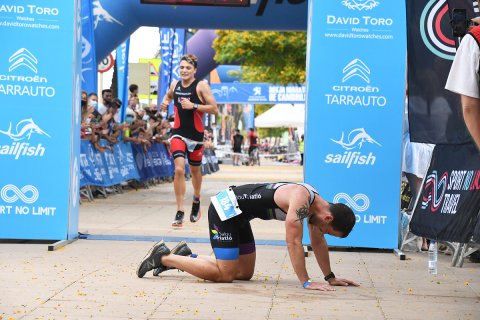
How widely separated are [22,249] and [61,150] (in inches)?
44.2

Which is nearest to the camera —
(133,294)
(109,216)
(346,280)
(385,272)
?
(133,294)

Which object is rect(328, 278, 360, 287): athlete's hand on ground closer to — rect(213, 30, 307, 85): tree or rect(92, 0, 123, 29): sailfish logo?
rect(92, 0, 123, 29): sailfish logo

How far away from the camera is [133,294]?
657cm

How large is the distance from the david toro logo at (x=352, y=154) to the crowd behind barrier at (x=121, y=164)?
7055mm

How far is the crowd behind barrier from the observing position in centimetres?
1631

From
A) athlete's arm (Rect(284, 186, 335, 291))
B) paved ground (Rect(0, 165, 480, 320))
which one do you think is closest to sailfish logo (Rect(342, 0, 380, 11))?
paved ground (Rect(0, 165, 480, 320))

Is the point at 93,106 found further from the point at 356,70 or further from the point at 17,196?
the point at 356,70

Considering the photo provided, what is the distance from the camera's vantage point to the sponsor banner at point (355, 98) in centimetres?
959

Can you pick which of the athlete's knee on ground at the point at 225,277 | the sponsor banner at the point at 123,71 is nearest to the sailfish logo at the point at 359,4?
the athlete's knee on ground at the point at 225,277

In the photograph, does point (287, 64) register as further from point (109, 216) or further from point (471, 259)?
point (471, 259)

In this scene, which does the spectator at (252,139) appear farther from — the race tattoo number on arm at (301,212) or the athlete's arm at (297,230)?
the race tattoo number on arm at (301,212)

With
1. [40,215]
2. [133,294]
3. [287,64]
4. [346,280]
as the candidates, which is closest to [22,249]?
[40,215]

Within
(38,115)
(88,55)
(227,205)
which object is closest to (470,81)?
(227,205)

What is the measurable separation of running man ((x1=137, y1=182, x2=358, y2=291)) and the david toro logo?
2.47 metres
